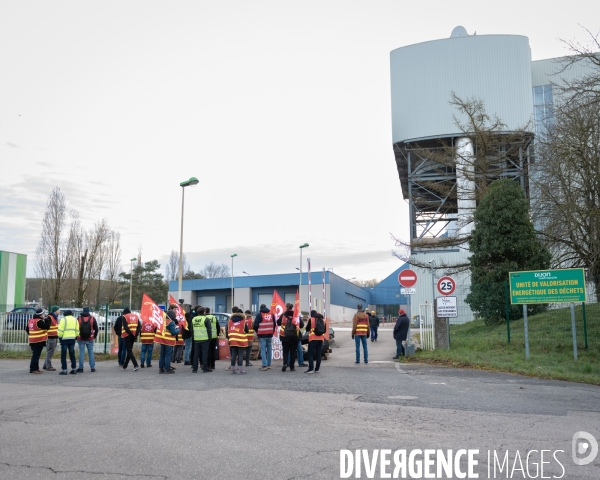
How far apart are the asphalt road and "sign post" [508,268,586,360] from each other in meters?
3.95

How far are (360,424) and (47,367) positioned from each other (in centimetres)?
1165

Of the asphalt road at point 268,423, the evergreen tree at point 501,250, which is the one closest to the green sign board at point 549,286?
the asphalt road at point 268,423

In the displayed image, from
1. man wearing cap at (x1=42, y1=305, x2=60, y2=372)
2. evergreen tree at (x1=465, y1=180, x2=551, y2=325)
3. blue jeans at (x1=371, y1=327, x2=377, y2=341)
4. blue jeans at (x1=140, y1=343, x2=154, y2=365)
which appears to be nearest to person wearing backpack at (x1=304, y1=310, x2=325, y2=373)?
blue jeans at (x1=140, y1=343, x2=154, y2=365)

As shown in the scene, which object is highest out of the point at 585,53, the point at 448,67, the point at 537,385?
the point at 448,67

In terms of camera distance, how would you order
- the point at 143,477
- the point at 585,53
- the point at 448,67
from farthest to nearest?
the point at 448,67, the point at 585,53, the point at 143,477

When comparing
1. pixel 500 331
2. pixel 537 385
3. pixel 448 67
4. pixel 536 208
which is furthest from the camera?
pixel 448 67

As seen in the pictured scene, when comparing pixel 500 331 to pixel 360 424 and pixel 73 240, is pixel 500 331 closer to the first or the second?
pixel 360 424

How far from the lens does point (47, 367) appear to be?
16609mm

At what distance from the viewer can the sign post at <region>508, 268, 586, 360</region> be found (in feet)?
55.4

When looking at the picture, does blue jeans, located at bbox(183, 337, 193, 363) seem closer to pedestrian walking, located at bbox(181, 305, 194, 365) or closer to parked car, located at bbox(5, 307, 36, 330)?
pedestrian walking, located at bbox(181, 305, 194, 365)

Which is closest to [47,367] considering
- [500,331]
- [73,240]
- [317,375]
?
[317,375]

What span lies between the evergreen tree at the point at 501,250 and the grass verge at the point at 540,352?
2.64 metres

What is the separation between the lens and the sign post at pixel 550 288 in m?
16.9

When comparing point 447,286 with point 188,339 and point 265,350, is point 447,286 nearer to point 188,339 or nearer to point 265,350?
point 265,350
